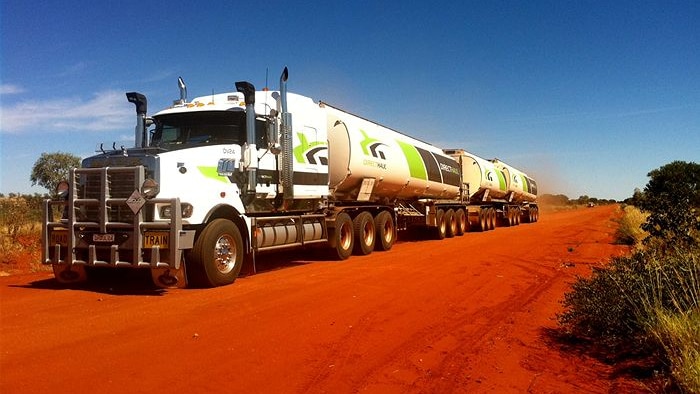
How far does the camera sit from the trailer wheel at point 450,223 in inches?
873

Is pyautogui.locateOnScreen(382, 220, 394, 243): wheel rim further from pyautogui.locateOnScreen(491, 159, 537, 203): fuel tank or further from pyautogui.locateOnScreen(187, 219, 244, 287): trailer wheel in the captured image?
pyautogui.locateOnScreen(491, 159, 537, 203): fuel tank

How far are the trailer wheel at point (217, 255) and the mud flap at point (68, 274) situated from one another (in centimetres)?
200

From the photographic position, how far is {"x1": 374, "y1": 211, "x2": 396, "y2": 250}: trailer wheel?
15977 mm

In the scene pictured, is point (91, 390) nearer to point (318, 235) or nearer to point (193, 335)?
point (193, 335)

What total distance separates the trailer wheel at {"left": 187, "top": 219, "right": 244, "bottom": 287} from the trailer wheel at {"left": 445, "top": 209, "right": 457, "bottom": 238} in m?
13.8

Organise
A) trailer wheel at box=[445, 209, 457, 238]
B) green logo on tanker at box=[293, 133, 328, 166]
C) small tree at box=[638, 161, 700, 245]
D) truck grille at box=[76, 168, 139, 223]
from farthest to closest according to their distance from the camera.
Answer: trailer wheel at box=[445, 209, 457, 238], green logo on tanker at box=[293, 133, 328, 166], small tree at box=[638, 161, 700, 245], truck grille at box=[76, 168, 139, 223]

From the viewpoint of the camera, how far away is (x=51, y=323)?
6.33 meters

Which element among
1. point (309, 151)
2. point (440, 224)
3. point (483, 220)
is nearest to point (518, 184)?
point (483, 220)

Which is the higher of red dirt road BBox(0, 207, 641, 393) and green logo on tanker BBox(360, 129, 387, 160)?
green logo on tanker BBox(360, 129, 387, 160)

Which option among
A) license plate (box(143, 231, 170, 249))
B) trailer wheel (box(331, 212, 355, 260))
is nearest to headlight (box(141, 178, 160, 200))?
license plate (box(143, 231, 170, 249))

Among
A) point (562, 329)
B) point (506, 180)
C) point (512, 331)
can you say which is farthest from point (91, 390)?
point (506, 180)

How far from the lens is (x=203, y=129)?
10.3 metres

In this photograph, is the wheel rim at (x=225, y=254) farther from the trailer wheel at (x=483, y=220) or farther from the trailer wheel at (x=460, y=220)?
the trailer wheel at (x=483, y=220)

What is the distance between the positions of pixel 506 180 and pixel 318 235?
22.1m
